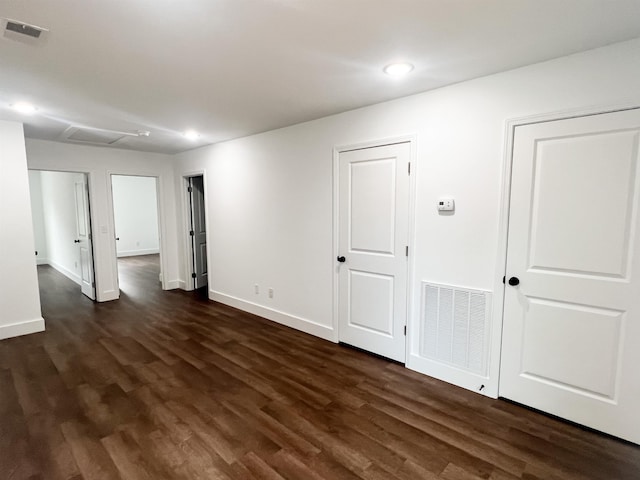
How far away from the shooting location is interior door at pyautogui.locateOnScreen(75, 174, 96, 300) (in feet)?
17.0

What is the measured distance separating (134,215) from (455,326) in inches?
406

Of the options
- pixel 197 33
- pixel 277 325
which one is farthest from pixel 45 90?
pixel 277 325

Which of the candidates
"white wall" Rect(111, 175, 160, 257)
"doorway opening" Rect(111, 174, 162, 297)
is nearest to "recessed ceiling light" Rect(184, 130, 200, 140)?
"doorway opening" Rect(111, 174, 162, 297)

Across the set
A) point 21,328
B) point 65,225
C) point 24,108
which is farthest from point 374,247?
point 65,225

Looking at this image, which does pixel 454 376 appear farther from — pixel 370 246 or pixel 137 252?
pixel 137 252

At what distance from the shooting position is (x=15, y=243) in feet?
12.4

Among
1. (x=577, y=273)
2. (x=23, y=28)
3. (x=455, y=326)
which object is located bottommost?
(x=455, y=326)

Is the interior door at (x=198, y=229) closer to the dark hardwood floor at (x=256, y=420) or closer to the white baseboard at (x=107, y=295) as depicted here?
the white baseboard at (x=107, y=295)

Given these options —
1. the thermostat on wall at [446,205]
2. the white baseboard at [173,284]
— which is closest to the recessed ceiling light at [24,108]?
the white baseboard at [173,284]

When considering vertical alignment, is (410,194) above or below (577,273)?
above

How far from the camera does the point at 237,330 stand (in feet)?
13.1

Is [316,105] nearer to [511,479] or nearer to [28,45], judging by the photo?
[28,45]

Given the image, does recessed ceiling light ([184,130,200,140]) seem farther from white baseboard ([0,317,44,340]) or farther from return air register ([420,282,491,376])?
return air register ([420,282,491,376])

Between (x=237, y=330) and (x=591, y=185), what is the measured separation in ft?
12.1
